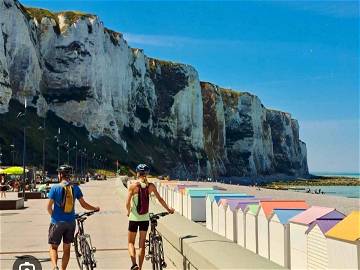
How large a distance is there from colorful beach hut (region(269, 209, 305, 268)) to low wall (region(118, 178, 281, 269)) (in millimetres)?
892

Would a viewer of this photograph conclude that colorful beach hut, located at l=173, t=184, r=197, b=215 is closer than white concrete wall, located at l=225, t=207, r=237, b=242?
No

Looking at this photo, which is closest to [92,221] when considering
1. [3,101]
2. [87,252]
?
[87,252]

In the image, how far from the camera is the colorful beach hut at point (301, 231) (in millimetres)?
7113

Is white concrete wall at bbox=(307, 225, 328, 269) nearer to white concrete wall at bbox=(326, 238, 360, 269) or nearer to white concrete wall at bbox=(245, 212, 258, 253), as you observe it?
white concrete wall at bbox=(326, 238, 360, 269)

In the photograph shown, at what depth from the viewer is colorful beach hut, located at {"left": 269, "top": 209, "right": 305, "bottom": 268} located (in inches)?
316

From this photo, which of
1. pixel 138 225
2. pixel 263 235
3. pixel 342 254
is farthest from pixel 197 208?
pixel 342 254

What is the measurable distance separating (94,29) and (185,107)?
46.6m

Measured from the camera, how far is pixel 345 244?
5.52 metres

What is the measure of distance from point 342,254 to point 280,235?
2709mm

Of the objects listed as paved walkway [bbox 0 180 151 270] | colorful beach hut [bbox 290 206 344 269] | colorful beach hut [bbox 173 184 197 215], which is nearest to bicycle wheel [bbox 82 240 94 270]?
paved walkway [bbox 0 180 151 270]

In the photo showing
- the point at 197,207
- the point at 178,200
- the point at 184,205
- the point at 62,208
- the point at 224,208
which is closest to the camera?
the point at 62,208

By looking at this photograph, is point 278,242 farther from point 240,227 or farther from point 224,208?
point 224,208

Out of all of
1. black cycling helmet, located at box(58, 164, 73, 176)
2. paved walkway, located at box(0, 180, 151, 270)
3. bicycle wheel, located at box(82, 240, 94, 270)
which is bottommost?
paved walkway, located at box(0, 180, 151, 270)

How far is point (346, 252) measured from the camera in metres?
5.50
